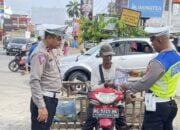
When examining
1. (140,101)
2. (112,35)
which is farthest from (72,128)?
(112,35)

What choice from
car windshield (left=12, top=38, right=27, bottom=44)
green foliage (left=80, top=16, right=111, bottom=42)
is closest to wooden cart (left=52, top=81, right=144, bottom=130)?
green foliage (left=80, top=16, right=111, bottom=42)

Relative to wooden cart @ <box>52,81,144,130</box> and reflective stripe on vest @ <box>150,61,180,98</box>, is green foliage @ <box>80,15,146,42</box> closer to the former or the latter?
wooden cart @ <box>52,81,144,130</box>

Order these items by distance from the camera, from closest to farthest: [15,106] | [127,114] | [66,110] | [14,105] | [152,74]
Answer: [152,74]
[66,110]
[127,114]
[15,106]
[14,105]

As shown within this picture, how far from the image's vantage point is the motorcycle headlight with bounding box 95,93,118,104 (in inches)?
236

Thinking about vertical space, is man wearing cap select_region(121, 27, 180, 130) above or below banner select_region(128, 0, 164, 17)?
below

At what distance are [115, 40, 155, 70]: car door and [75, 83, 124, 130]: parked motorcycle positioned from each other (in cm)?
894

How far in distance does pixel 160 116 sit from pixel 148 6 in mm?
20853

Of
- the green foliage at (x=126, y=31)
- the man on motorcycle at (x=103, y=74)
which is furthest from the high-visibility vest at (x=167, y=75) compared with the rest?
the green foliage at (x=126, y=31)

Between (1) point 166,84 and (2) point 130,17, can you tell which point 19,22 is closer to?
(2) point 130,17

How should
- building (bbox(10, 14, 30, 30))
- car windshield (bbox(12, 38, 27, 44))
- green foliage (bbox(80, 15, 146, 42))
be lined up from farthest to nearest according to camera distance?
building (bbox(10, 14, 30, 30)) < car windshield (bbox(12, 38, 27, 44)) < green foliage (bbox(80, 15, 146, 42))

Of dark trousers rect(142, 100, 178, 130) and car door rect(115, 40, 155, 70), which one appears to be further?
car door rect(115, 40, 155, 70)

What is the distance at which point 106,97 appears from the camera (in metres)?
6.00

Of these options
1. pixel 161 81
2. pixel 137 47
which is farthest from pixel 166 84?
Answer: pixel 137 47

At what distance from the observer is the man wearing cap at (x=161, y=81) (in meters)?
4.97
